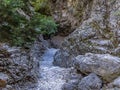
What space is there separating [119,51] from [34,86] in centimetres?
263

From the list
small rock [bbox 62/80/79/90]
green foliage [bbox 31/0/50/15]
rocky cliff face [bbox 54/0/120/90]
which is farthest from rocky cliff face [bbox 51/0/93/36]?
small rock [bbox 62/80/79/90]

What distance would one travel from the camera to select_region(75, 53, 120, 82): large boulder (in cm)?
612

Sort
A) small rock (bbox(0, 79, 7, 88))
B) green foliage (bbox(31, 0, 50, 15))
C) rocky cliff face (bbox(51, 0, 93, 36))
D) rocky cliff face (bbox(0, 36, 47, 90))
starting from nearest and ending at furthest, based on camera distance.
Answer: small rock (bbox(0, 79, 7, 88))
rocky cliff face (bbox(0, 36, 47, 90))
rocky cliff face (bbox(51, 0, 93, 36))
green foliage (bbox(31, 0, 50, 15))

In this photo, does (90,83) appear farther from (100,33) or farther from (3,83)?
(100,33)

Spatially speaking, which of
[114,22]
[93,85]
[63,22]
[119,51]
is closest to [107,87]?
[93,85]

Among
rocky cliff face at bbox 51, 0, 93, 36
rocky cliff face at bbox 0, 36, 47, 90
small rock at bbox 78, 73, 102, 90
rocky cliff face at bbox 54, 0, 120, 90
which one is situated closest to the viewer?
small rock at bbox 78, 73, 102, 90

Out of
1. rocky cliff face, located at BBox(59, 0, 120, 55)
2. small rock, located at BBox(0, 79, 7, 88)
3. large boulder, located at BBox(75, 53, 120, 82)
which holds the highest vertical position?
rocky cliff face, located at BBox(59, 0, 120, 55)

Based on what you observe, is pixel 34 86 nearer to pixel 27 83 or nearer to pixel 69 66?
pixel 27 83

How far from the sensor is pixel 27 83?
7086mm

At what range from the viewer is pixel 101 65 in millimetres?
6281

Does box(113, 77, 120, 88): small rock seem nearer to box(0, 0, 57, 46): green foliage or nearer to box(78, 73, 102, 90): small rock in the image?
box(78, 73, 102, 90): small rock

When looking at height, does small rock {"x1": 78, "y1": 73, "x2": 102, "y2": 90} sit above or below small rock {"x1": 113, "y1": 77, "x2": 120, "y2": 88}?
below

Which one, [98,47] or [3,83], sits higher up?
[98,47]

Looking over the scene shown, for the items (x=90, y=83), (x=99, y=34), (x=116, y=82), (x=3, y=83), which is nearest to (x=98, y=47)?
(x=99, y=34)
